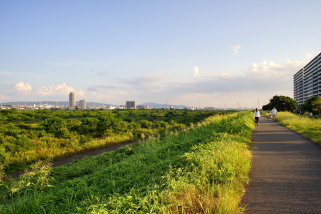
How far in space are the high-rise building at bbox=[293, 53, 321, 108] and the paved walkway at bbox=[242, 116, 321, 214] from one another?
10838 cm

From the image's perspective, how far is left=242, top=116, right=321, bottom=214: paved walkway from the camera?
418 centimetres

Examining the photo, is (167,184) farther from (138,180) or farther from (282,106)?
(282,106)

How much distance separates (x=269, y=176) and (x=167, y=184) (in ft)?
9.52

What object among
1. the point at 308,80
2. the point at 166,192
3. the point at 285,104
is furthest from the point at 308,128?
the point at 308,80

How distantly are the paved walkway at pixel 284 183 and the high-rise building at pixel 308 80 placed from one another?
10838cm

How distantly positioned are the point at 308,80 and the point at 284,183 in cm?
16227

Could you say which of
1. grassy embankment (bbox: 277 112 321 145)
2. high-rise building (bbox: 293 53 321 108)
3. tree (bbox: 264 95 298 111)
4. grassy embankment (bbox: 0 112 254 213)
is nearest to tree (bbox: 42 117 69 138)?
grassy embankment (bbox: 0 112 254 213)

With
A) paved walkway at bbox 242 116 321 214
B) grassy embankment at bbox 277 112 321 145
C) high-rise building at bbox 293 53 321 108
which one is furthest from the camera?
high-rise building at bbox 293 53 321 108

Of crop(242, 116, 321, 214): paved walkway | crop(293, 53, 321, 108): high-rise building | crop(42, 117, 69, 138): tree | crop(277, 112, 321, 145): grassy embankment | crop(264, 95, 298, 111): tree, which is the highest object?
crop(293, 53, 321, 108): high-rise building

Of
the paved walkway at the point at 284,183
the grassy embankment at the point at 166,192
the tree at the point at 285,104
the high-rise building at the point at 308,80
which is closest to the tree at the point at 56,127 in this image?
the grassy embankment at the point at 166,192

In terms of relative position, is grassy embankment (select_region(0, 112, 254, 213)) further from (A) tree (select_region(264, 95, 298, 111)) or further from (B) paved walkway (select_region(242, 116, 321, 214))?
(A) tree (select_region(264, 95, 298, 111))

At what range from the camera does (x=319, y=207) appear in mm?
4113

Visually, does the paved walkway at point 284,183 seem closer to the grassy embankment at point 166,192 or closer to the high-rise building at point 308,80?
the grassy embankment at point 166,192

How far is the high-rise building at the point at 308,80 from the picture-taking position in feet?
398
